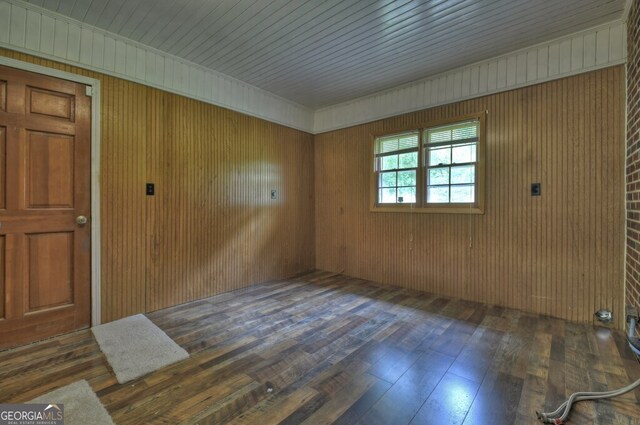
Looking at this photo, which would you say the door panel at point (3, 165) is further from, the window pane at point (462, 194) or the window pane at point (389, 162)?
the window pane at point (462, 194)

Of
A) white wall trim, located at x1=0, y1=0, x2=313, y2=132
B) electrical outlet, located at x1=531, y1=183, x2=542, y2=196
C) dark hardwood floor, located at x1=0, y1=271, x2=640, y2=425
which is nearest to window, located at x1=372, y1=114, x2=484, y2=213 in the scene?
electrical outlet, located at x1=531, y1=183, x2=542, y2=196

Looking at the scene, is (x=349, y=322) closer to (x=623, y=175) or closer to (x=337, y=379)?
(x=337, y=379)

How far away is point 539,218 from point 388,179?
77.5 inches

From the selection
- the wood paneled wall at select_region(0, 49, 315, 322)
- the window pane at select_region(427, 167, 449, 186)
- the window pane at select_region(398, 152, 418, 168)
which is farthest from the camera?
the window pane at select_region(398, 152, 418, 168)

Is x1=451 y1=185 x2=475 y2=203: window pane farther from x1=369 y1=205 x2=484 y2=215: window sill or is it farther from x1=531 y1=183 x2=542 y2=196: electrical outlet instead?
x1=531 y1=183 x2=542 y2=196: electrical outlet

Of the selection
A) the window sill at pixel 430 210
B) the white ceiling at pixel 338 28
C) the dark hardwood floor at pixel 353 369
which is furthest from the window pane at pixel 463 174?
the dark hardwood floor at pixel 353 369

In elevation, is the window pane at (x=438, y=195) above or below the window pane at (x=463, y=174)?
below

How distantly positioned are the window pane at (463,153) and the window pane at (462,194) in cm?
34

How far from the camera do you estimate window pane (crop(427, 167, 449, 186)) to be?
12.5 feet

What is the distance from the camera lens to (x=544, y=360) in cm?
220

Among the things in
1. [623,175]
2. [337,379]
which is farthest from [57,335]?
[623,175]

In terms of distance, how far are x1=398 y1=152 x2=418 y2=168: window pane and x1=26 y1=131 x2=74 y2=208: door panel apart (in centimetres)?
396

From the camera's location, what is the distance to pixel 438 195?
12.8ft

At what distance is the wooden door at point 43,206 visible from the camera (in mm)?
2408
